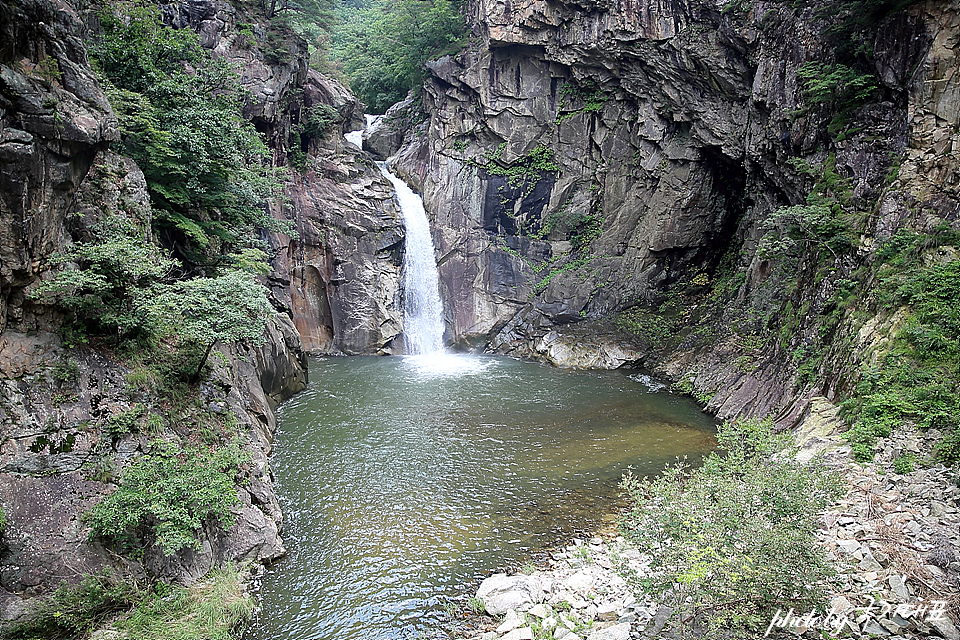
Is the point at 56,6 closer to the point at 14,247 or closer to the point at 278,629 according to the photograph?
the point at 14,247

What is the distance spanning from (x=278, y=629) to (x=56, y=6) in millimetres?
9748

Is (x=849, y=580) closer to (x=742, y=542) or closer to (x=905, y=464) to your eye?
(x=742, y=542)

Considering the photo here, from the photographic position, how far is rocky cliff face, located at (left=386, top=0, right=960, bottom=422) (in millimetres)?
11531

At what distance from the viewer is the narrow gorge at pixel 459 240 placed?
679cm

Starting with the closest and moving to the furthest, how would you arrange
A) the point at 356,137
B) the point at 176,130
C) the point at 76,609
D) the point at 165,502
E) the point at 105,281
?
the point at 76,609
the point at 165,502
the point at 105,281
the point at 176,130
the point at 356,137

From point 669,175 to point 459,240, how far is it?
10882 millimetres

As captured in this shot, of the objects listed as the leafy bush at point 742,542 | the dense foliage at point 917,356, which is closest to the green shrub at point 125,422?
the leafy bush at point 742,542

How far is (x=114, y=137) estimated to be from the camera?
326 inches

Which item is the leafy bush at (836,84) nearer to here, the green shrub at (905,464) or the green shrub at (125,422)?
the green shrub at (905,464)

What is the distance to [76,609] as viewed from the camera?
18.2ft

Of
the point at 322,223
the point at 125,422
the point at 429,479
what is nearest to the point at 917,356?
the point at 429,479

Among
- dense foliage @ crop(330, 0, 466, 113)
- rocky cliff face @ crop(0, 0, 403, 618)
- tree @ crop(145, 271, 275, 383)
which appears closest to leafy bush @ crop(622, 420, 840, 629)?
rocky cliff face @ crop(0, 0, 403, 618)

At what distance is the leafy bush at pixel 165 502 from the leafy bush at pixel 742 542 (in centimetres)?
560

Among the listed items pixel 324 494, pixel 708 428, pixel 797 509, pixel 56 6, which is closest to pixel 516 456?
pixel 324 494
